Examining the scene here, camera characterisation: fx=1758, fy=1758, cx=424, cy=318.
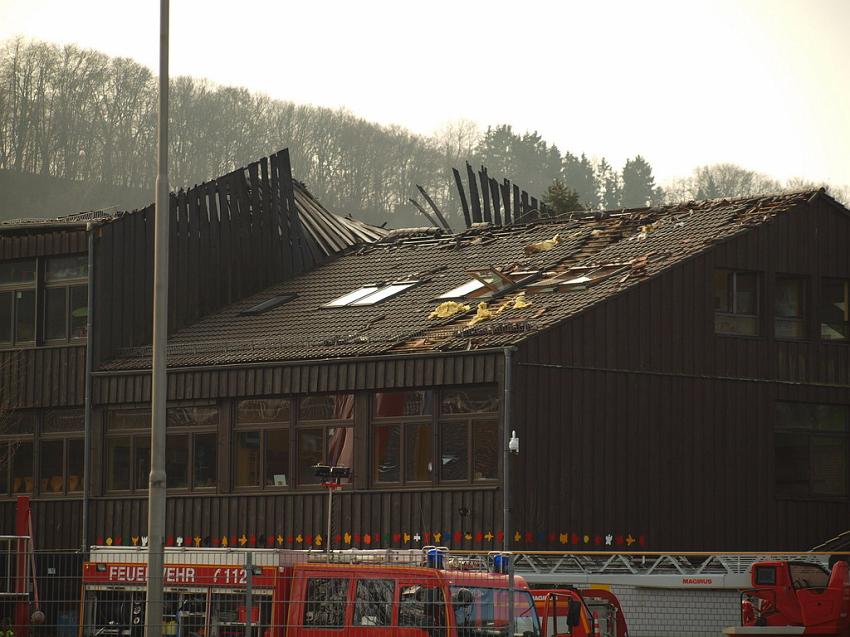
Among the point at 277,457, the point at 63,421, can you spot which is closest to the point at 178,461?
the point at 277,457

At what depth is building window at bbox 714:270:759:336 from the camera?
36625 millimetres

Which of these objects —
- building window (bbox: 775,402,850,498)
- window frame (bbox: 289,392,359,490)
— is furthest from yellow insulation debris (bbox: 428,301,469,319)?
building window (bbox: 775,402,850,498)

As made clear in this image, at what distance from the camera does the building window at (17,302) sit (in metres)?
42.1

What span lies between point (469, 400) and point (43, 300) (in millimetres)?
12778

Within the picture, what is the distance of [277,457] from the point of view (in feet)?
122

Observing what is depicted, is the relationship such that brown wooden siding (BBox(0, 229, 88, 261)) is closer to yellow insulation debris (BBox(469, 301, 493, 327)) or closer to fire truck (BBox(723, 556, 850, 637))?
yellow insulation debris (BBox(469, 301, 493, 327))

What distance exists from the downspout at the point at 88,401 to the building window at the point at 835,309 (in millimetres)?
16401

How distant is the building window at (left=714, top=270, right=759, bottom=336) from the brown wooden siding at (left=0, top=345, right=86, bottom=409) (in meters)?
14.6

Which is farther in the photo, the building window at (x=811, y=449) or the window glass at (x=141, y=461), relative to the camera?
the window glass at (x=141, y=461)

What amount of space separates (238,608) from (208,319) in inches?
794

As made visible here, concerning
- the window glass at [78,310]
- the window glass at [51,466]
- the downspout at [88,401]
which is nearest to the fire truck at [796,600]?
the downspout at [88,401]

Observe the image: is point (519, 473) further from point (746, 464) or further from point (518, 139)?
point (518, 139)

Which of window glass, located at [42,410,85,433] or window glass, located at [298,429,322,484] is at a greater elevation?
window glass, located at [42,410,85,433]

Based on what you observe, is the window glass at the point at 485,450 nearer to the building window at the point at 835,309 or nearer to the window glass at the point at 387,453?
the window glass at the point at 387,453
